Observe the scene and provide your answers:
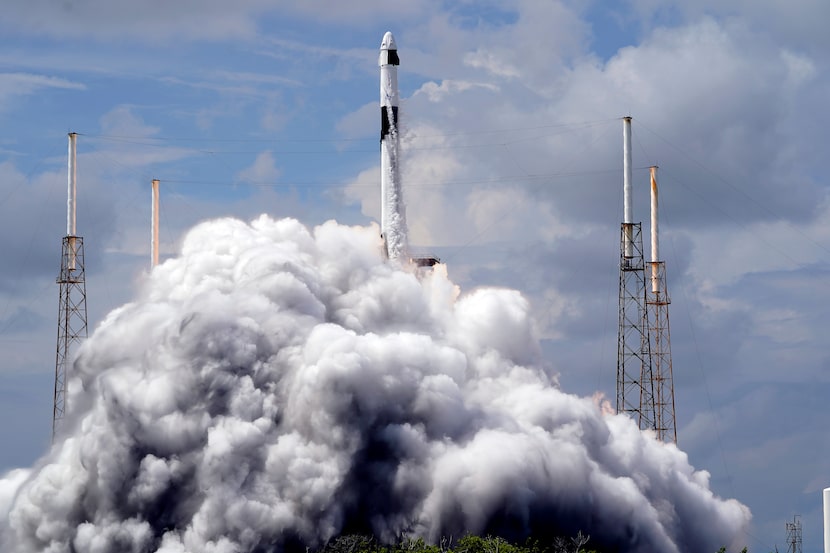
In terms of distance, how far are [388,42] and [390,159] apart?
8274 millimetres

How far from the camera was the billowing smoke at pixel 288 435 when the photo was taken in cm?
11306

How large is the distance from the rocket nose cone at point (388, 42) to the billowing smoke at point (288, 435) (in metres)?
16.3

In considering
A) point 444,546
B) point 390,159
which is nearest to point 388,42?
point 390,159

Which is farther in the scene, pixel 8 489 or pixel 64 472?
pixel 8 489

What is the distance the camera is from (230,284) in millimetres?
120625

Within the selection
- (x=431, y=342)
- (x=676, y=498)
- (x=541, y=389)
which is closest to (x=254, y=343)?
(x=431, y=342)

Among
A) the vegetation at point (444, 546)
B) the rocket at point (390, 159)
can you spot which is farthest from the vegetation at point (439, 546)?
the rocket at point (390, 159)

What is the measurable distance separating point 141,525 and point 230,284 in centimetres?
1759

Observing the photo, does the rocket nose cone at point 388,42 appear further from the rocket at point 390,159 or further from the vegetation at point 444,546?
the vegetation at point 444,546

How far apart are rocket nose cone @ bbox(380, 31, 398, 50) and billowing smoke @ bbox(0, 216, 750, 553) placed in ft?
53.4

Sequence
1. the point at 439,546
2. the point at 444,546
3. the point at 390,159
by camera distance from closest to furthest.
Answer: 1. the point at 439,546
2. the point at 444,546
3. the point at 390,159

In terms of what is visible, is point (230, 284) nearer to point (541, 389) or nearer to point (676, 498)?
point (541, 389)

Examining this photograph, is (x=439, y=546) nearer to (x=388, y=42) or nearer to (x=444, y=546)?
(x=444, y=546)

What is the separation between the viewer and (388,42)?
5039 inches
